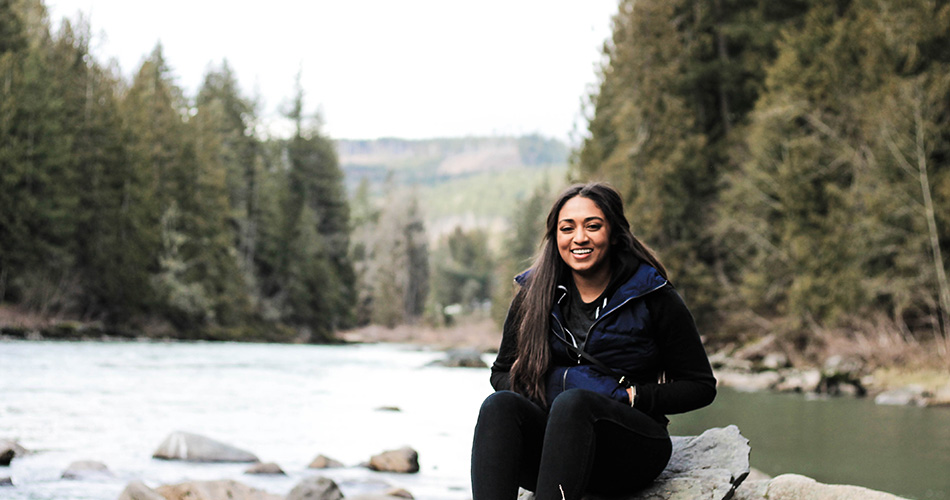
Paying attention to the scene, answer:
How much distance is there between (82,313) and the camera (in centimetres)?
3089

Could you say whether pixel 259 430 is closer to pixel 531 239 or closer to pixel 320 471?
pixel 320 471

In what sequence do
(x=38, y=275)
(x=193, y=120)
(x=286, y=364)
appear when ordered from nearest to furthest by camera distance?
1. (x=286, y=364)
2. (x=38, y=275)
3. (x=193, y=120)

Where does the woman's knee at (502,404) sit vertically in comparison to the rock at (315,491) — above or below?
above

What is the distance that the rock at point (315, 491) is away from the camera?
195 inches

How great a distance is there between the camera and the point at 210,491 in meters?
4.62

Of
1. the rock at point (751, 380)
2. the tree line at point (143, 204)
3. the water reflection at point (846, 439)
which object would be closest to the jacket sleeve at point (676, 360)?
the water reflection at point (846, 439)

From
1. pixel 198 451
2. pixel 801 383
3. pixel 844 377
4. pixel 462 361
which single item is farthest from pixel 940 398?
pixel 462 361

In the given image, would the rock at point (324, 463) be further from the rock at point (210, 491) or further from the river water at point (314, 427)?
the rock at point (210, 491)

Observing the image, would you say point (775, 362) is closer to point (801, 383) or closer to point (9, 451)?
point (801, 383)

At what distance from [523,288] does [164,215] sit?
36.1 metres

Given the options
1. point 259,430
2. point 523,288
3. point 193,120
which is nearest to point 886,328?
point 259,430

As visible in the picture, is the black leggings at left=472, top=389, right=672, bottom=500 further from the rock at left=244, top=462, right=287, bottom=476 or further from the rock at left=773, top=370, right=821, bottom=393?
the rock at left=773, top=370, right=821, bottom=393

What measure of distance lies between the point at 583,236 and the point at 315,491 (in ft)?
9.62

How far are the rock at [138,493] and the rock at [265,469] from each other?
171 cm
